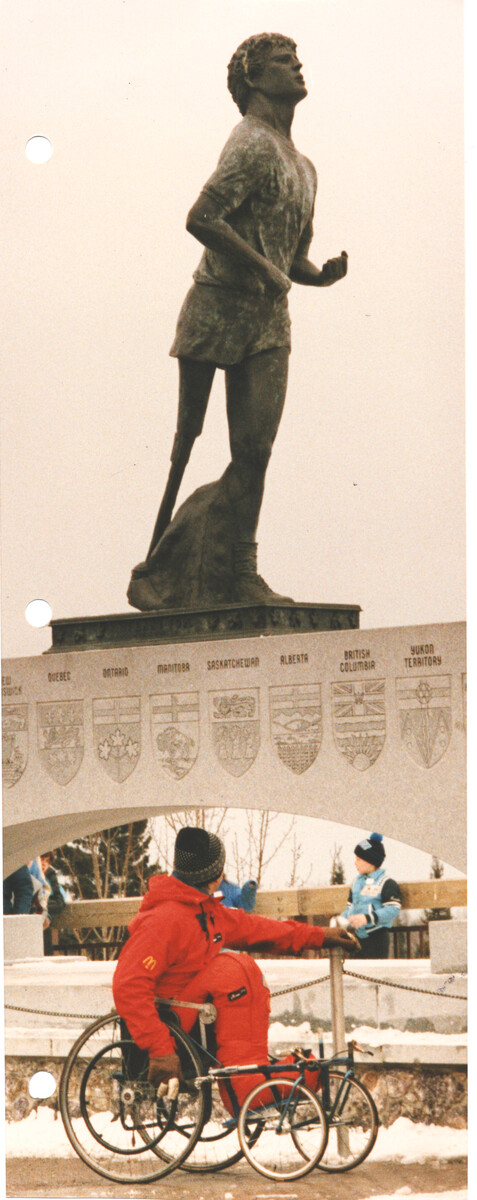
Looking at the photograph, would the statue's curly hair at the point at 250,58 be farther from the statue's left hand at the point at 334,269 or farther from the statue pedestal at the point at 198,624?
the statue pedestal at the point at 198,624

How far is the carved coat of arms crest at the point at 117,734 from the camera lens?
26.1 ft

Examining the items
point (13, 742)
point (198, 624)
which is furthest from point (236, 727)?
point (13, 742)

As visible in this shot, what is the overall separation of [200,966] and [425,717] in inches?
→ 49.6

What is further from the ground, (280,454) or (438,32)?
(438,32)

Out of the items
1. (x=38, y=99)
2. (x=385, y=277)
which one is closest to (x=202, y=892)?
(x=385, y=277)

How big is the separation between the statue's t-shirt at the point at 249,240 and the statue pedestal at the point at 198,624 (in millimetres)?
1007

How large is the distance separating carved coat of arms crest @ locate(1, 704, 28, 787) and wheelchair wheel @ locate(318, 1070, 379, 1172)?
1927mm

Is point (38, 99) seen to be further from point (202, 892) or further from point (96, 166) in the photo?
point (202, 892)

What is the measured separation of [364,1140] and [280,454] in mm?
2761

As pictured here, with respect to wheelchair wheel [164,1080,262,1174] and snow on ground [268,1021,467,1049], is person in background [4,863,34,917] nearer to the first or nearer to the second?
snow on ground [268,1021,467,1049]

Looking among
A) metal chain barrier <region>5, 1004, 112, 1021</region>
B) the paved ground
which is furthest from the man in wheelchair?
metal chain barrier <region>5, 1004, 112, 1021</region>

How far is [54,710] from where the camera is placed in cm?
811

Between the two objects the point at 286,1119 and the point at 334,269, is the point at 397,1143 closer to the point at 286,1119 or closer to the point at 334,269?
the point at 286,1119

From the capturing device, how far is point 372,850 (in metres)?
7.88
